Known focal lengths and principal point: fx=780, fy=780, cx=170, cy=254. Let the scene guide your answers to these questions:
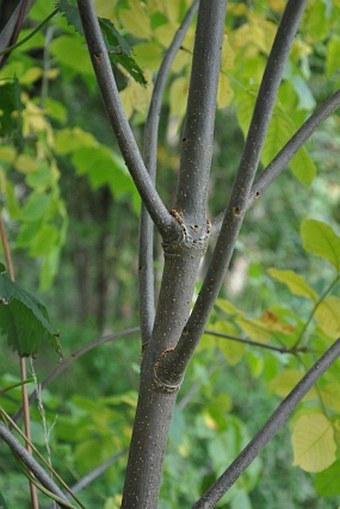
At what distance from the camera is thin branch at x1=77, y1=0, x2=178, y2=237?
34cm

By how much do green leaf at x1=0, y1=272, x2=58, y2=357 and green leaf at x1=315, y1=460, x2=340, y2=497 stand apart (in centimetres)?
26

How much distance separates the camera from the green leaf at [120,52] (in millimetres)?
452

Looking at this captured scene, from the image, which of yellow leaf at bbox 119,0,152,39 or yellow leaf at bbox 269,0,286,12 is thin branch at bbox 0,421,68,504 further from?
yellow leaf at bbox 269,0,286,12

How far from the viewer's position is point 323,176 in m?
3.68

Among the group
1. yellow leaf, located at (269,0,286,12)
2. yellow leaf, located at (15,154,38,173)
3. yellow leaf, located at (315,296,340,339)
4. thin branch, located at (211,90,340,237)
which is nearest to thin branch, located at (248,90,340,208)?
thin branch, located at (211,90,340,237)

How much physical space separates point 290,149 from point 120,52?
119mm

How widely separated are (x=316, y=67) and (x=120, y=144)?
2.44 m

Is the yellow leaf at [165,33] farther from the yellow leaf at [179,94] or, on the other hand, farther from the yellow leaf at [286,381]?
the yellow leaf at [286,381]

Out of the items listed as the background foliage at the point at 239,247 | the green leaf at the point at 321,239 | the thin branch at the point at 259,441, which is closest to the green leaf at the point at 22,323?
the background foliage at the point at 239,247

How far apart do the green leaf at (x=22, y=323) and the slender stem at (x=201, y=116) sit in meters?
0.10

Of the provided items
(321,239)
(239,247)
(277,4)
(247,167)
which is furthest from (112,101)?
(239,247)

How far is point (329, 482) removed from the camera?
0.59 m

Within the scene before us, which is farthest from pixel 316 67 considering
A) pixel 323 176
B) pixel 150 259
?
pixel 150 259

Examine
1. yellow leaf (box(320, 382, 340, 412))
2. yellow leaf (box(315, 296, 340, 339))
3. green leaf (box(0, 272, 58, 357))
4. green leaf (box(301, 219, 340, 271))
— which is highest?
green leaf (box(301, 219, 340, 271))
